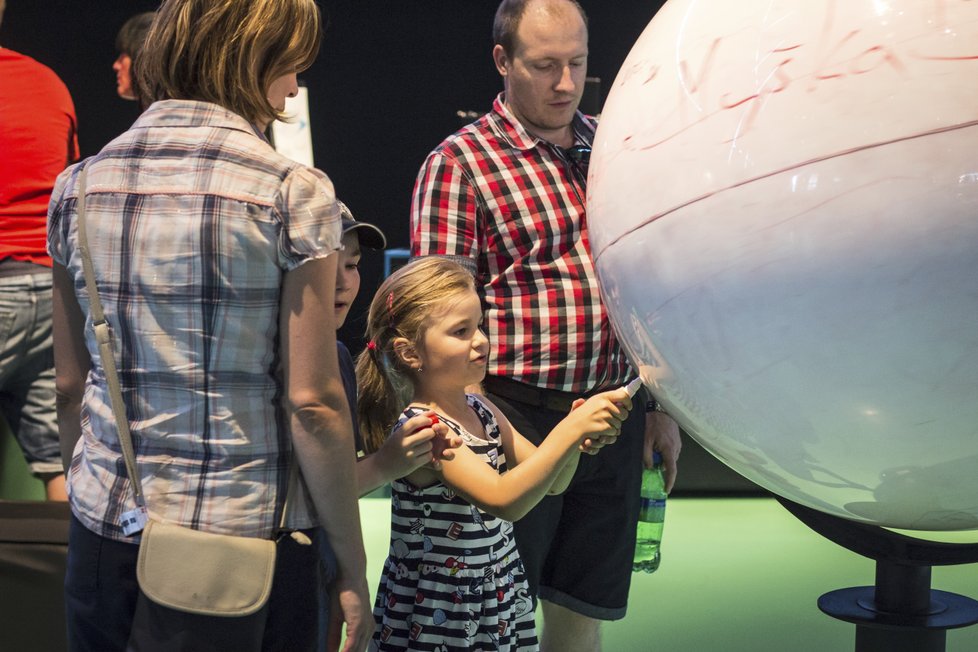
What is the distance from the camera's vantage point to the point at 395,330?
1.96 metres

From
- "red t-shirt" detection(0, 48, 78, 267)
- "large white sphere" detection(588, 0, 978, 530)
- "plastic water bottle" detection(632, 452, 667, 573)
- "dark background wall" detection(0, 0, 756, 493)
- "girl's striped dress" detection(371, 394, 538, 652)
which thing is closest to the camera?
"large white sphere" detection(588, 0, 978, 530)

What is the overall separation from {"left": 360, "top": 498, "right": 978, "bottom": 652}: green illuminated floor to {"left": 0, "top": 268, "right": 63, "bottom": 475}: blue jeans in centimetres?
99

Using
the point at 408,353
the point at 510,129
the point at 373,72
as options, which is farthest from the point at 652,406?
the point at 373,72

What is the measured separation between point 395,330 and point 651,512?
0.95 m

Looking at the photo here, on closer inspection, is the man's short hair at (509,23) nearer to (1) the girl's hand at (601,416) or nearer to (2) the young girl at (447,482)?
(2) the young girl at (447,482)

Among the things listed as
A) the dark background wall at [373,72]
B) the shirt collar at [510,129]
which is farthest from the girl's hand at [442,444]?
the dark background wall at [373,72]

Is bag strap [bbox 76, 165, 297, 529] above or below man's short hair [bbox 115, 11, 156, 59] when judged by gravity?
below

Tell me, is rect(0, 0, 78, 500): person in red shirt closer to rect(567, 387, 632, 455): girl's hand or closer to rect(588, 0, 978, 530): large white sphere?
rect(567, 387, 632, 455): girl's hand

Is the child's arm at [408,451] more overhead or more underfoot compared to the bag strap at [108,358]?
more underfoot

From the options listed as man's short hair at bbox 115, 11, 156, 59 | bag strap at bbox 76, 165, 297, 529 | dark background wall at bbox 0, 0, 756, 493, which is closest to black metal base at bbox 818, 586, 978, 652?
bag strap at bbox 76, 165, 297, 529

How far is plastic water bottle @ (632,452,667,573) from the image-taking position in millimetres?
2584

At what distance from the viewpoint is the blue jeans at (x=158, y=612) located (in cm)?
137

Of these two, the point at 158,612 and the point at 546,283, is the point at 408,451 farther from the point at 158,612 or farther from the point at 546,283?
the point at 546,283

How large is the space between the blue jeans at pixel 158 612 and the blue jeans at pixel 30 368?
5.26ft
